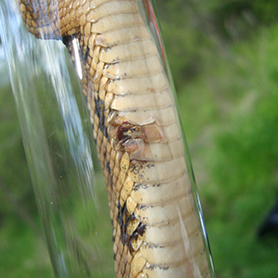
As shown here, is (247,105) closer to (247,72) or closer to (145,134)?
(247,72)

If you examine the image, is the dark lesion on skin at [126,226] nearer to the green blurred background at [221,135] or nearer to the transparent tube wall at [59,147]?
the transparent tube wall at [59,147]

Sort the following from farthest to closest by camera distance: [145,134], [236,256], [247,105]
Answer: [247,105] < [236,256] < [145,134]

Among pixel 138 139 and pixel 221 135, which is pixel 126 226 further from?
pixel 221 135

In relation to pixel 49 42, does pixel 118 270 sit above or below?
below

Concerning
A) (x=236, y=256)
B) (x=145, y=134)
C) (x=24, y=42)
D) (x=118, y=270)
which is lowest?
(x=236, y=256)

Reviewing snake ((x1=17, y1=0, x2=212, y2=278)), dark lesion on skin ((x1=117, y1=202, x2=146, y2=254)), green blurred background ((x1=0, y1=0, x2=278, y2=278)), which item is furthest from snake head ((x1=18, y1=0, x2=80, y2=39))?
green blurred background ((x1=0, y1=0, x2=278, y2=278))

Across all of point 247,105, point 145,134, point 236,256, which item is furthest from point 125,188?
point 247,105

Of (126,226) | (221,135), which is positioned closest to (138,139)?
(126,226)

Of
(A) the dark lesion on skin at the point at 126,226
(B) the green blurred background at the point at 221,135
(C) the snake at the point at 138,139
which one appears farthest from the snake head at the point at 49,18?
(B) the green blurred background at the point at 221,135
